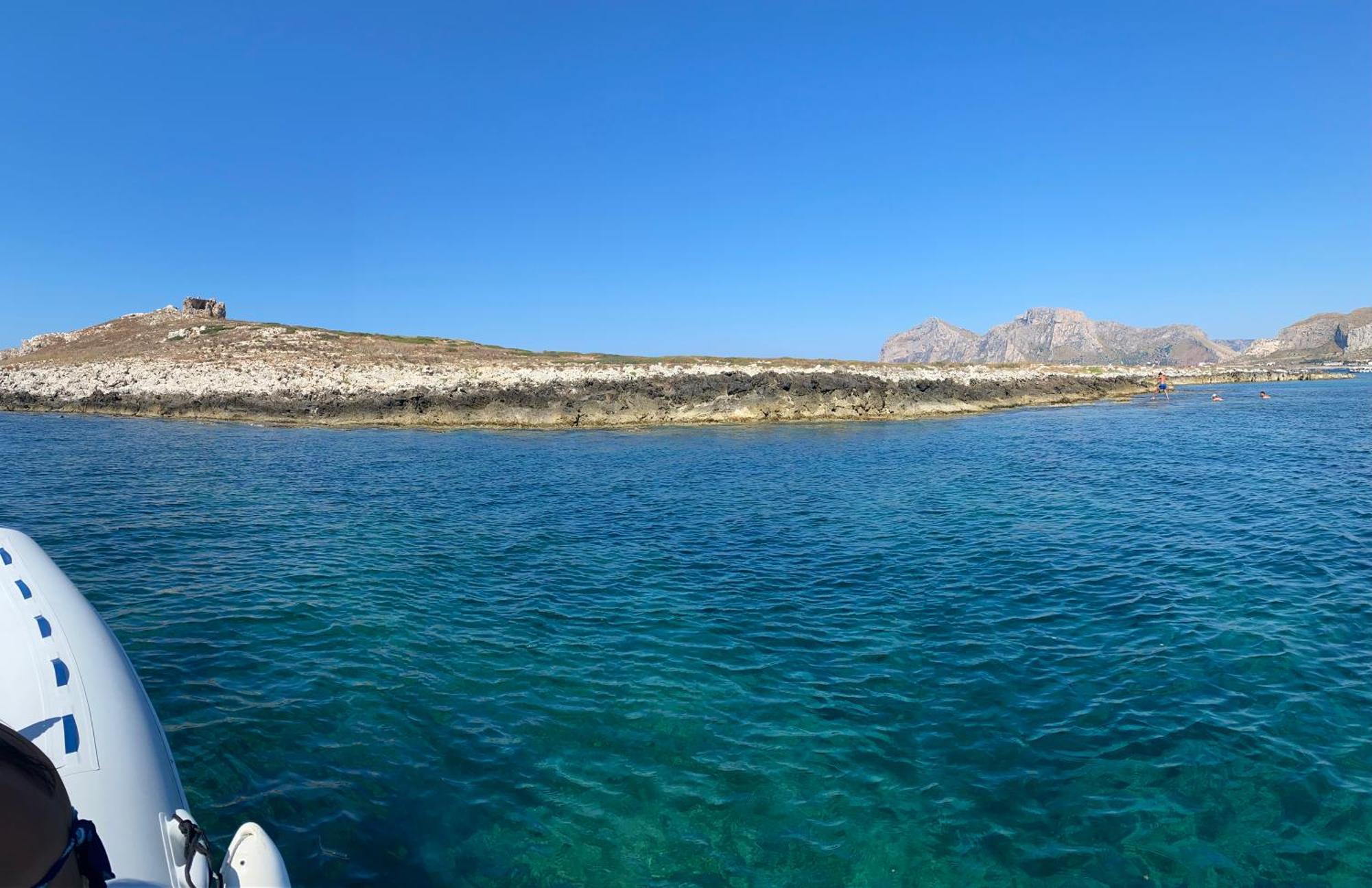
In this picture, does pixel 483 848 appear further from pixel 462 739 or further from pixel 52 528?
pixel 52 528

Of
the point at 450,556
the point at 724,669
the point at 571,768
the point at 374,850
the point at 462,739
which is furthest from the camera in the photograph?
the point at 450,556

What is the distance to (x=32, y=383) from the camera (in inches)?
2223

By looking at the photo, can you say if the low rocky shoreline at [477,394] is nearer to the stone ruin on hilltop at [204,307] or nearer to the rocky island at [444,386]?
the rocky island at [444,386]

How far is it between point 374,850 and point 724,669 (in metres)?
5.40

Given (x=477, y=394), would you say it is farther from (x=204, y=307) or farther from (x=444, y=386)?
(x=204, y=307)

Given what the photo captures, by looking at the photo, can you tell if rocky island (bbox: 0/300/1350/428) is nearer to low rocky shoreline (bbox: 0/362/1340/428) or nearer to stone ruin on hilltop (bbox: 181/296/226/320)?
low rocky shoreline (bbox: 0/362/1340/428)

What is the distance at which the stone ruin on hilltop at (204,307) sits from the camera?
284 ft

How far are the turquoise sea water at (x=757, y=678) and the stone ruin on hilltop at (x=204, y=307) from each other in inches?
3002

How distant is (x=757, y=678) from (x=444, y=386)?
4502cm

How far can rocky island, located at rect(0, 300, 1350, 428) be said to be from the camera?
47.9 m

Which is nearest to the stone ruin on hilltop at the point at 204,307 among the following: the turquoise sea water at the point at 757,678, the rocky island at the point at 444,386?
the rocky island at the point at 444,386

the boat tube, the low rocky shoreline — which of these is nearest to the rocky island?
the low rocky shoreline

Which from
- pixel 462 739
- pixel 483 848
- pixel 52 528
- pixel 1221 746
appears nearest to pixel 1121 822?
pixel 1221 746

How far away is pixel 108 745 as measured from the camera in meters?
4.86
